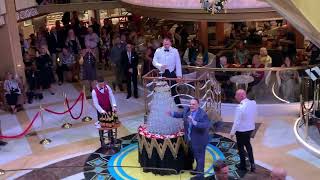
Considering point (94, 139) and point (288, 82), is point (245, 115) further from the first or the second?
point (94, 139)

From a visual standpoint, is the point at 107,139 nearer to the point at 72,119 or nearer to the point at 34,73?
the point at 72,119

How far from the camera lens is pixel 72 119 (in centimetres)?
1112

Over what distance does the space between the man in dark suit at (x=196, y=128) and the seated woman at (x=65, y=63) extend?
24.1ft

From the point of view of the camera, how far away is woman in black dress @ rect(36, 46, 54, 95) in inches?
522

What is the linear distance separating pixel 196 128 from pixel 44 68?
772cm

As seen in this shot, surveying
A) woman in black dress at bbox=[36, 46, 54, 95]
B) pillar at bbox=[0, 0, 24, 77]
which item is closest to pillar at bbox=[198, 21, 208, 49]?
woman in black dress at bbox=[36, 46, 54, 95]

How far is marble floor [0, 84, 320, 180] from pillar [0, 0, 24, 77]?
53.4 inches

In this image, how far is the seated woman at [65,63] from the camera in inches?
547

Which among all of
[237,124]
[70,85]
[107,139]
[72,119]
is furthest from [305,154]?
[70,85]

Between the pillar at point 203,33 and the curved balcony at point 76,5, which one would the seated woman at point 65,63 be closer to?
the curved balcony at point 76,5

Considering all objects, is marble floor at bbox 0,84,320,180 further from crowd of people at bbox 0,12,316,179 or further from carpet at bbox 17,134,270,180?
crowd of people at bbox 0,12,316,179

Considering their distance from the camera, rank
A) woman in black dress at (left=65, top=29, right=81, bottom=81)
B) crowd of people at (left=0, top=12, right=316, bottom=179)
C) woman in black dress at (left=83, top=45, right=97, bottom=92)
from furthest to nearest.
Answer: woman in black dress at (left=65, top=29, right=81, bottom=81)
woman in black dress at (left=83, top=45, right=97, bottom=92)
crowd of people at (left=0, top=12, right=316, bottom=179)

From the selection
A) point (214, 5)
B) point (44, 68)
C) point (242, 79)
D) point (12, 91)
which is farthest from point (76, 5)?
point (214, 5)

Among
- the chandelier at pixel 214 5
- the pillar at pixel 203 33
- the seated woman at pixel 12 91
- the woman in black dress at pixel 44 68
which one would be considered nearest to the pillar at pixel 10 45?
the woman in black dress at pixel 44 68
